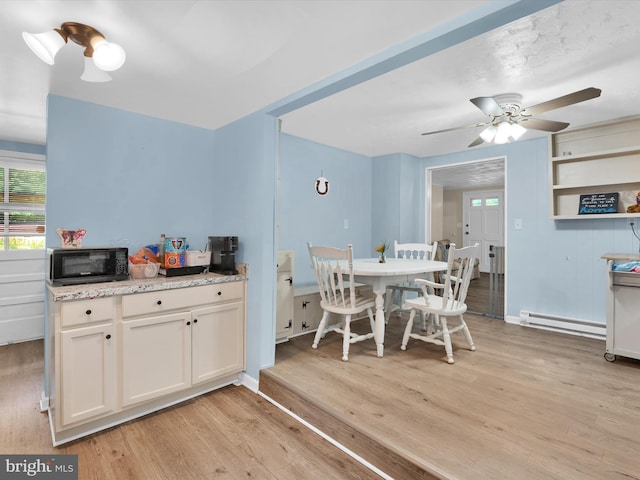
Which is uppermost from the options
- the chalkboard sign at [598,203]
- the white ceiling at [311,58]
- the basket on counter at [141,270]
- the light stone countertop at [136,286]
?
the white ceiling at [311,58]

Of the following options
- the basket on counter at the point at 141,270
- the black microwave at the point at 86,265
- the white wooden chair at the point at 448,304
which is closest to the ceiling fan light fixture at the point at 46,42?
the black microwave at the point at 86,265

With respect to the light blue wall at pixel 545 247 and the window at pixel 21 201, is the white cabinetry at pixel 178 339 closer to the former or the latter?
the window at pixel 21 201

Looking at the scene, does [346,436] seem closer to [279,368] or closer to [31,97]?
[279,368]

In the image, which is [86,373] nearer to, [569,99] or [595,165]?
[569,99]

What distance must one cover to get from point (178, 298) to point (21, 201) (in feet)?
9.58

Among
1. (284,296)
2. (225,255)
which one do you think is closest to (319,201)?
(284,296)

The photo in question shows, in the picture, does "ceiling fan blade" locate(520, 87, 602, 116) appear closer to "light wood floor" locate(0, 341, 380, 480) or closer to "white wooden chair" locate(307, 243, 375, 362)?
"white wooden chair" locate(307, 243, 375, 362)

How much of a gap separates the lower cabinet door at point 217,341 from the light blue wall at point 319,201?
3.95 feet

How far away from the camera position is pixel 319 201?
4.06 m

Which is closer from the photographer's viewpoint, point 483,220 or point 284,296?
point 284,296

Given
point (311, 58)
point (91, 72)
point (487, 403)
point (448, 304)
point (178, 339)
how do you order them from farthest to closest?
1. point (448, 304)
2. point (178, 339)
3. point (487, 403)
4. point (311, 58)
5. point (91, 72)

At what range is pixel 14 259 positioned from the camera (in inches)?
146

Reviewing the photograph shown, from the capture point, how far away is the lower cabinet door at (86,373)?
6.18ft

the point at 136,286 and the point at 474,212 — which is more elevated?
the point at 474,212
